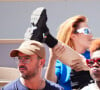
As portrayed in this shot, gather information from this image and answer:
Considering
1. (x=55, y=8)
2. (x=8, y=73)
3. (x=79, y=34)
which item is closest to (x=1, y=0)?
(x=55, y=8)

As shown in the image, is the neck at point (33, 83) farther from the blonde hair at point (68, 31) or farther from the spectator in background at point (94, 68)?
the blonde hair at point (68, 31)

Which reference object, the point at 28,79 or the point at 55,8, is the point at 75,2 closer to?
the point at 55,8

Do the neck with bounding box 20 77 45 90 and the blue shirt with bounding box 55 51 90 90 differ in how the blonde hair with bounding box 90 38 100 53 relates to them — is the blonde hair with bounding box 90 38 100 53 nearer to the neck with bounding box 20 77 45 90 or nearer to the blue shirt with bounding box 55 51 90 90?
the blue shirt with bounding box 55 51 90 90

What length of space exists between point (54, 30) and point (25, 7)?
61cm

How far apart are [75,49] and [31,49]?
80 centimetres

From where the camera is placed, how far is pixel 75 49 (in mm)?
4641

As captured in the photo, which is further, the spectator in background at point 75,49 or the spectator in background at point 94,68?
the spectator in background at point 75,49

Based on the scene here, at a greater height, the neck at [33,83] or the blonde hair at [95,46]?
the blonde hair at [95,46]

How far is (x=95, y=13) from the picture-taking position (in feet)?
22.2

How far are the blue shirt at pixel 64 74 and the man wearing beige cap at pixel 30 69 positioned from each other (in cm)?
51

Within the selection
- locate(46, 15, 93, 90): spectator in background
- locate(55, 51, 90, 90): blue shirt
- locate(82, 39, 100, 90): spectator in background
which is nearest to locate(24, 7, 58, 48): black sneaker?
locate(46, 15, 93, 90): spectator in background

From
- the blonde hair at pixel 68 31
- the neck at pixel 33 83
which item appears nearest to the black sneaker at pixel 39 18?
the blonde hair at pixel 68 31

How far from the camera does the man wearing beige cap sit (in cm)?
389

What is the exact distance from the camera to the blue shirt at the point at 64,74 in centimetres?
452
